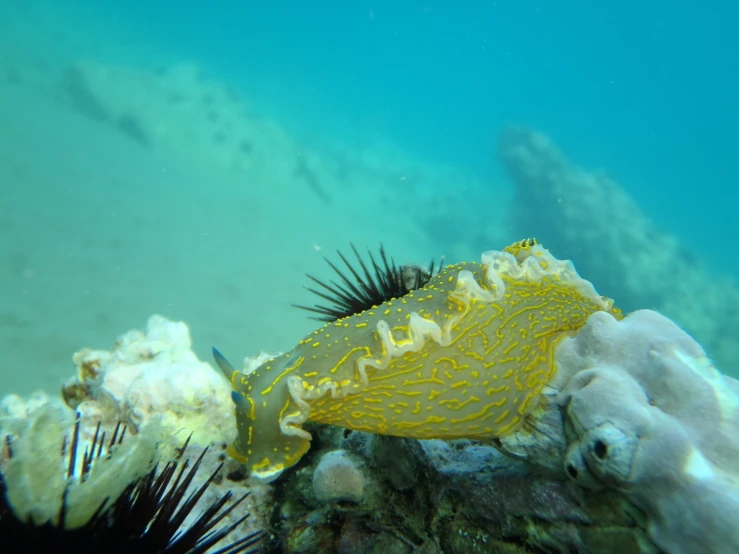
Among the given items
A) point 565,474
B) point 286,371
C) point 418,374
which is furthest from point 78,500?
point 565,474

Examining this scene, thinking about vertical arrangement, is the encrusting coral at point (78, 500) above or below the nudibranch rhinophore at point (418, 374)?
below

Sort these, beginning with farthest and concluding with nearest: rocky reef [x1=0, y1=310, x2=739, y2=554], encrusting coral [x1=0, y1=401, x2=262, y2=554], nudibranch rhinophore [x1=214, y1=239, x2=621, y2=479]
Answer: nudibranch rhinophore [x1=214, y1=239, x2=621, y2=479]
rocky reef [x1=0, y1=310, x2=739, y2=554]
encrusting coral [x1=0, y1=401, x2=262, y2=554]

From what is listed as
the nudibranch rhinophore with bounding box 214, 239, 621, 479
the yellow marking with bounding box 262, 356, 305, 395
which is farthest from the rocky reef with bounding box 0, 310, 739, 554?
the yellow marking with bounding box 262, 356, 305, 395

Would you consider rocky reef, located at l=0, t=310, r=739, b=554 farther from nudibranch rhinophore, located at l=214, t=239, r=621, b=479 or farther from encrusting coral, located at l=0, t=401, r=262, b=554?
nudibranch rhinophore, located at l=214, t=239, r=621, b=479

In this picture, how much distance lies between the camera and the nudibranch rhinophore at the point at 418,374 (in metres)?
2.33

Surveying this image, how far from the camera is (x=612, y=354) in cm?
235

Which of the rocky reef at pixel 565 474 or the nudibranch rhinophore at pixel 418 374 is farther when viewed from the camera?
the nudibranch rhinophore at pixel 418 374

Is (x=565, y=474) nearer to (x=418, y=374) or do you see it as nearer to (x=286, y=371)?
(x=418, y=374)

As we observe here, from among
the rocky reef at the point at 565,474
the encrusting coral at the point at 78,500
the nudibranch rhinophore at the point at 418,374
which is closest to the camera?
the encrusting coral at the point at 78,500

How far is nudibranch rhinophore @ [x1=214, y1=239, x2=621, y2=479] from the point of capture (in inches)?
A: 91.8

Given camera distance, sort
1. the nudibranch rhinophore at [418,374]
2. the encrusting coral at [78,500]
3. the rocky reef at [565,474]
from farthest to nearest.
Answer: the nudibranch rhinophore at [418,374] → the rocky reef at [565,474] → the encrusting coral at [78,500]

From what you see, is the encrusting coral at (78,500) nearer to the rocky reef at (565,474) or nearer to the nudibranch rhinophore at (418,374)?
the rocky reef at (565,474)

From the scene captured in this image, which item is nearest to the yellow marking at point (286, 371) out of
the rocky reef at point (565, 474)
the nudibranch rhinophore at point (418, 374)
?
the nudibranch rhinophore at point (418, 374)

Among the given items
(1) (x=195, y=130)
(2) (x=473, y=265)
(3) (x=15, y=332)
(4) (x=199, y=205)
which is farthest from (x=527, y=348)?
(1) (x=195, y=130)
